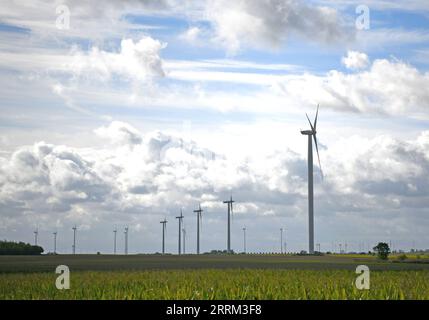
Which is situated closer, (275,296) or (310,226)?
(275,296)

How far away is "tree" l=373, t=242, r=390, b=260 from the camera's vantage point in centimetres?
18443

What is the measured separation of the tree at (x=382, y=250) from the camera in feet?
605

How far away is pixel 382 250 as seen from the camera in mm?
186250
